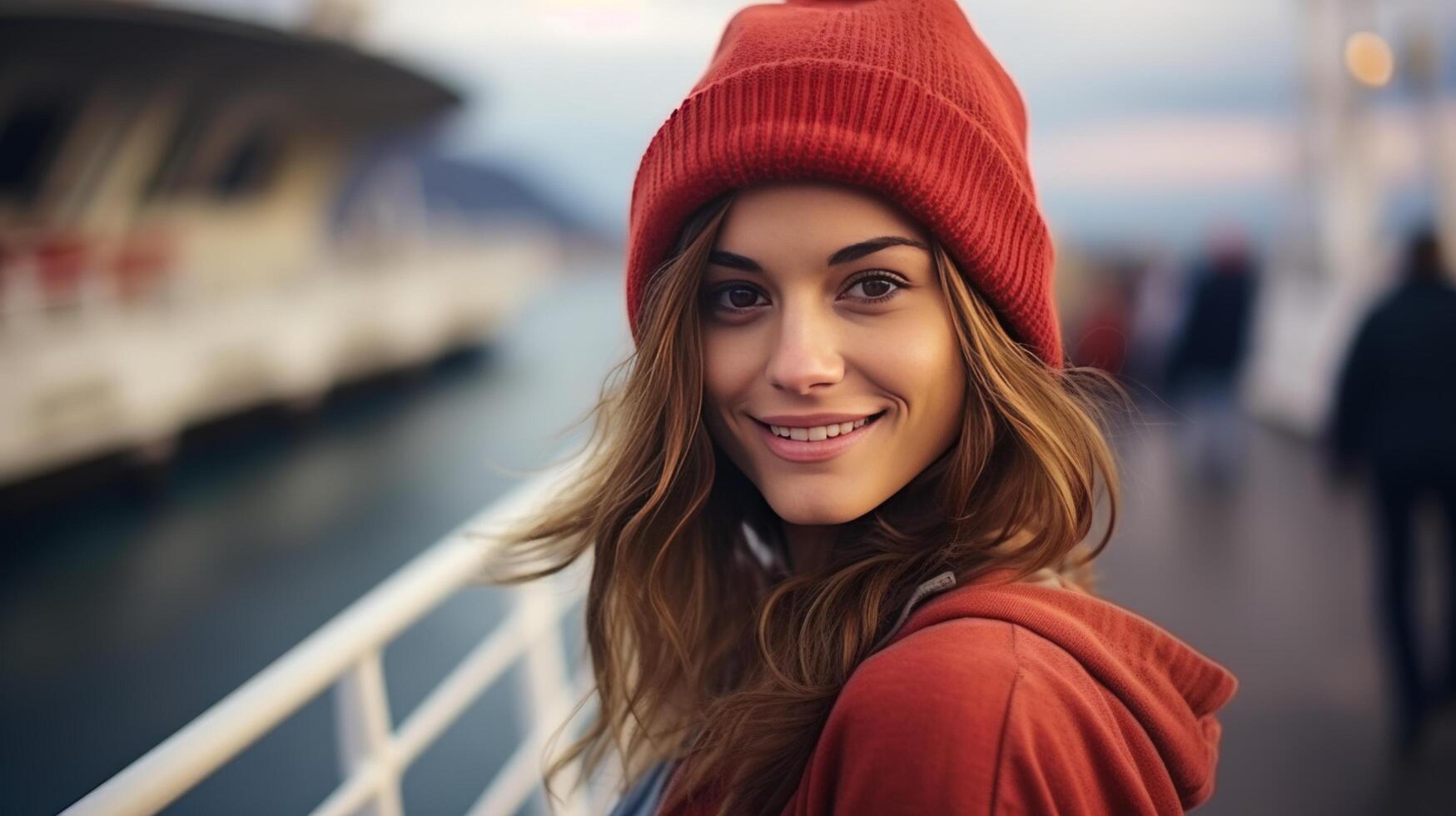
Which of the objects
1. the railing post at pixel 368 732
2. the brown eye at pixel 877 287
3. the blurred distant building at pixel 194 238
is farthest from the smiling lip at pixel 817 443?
the blurred distant building at pixel 194 238

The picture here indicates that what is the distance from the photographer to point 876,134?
936 mm

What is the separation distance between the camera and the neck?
116 cm

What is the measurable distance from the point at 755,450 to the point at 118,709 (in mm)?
5097

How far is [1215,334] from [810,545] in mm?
5728

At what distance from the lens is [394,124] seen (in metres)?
19.2

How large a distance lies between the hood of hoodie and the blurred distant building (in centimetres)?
851

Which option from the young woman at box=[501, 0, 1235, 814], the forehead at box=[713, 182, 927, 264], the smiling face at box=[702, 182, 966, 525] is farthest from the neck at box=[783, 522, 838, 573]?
the forehead at box=[713, 182, 927, 264]

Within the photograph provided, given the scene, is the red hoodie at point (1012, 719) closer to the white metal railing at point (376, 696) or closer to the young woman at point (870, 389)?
the young woman at point (870, 389)

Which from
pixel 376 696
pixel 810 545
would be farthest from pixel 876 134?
pixel 376 696

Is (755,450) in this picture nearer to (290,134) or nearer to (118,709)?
(118,709)

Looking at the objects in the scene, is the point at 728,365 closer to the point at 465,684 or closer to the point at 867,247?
the point at 867,247

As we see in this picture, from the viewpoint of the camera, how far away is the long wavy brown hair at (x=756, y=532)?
1.00 m

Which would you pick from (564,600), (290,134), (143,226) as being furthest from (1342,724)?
(290,134)

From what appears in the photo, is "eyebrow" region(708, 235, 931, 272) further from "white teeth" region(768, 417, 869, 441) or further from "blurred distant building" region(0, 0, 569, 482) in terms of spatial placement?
"blurred distant building" region(0, 0, 569, 482)
